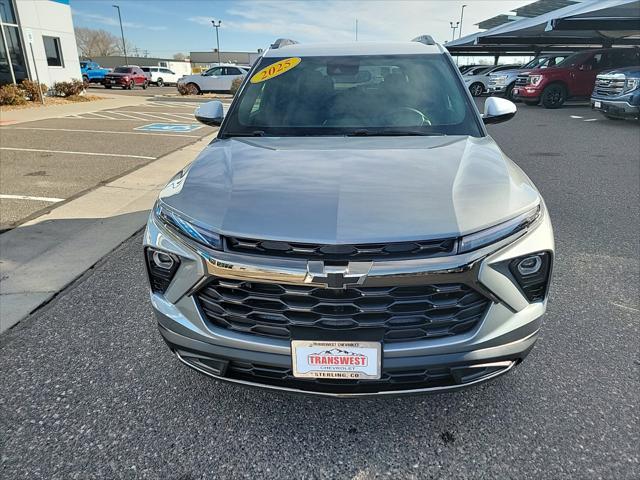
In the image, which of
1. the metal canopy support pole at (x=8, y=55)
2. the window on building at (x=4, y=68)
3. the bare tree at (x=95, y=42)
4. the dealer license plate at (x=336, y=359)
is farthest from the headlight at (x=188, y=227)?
the bare tree at (x=95, y=42)

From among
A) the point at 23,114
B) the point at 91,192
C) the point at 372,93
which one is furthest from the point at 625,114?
the point at 23,114

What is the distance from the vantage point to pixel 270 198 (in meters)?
1.92

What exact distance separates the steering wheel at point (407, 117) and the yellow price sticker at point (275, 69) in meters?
0.90

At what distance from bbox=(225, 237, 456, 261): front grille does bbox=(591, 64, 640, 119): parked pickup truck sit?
1226 centimetres

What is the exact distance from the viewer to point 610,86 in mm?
11727

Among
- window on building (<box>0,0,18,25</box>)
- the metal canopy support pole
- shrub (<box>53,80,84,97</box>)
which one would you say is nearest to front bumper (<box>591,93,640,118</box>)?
shrub (<box>53,80,84,97</box>)

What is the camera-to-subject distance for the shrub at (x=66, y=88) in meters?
19.8

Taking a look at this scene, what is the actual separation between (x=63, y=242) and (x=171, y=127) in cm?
952

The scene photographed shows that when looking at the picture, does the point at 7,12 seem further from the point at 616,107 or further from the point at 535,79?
the point at 616,107

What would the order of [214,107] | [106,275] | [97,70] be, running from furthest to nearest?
1. [97,70]
2. [106,275]
3. [214,107]

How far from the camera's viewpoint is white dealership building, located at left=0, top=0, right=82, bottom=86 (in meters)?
17.8

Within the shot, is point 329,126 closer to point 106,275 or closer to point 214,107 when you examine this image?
point 214,107

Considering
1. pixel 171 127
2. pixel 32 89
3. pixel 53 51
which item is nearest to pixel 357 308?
pixel 171 127

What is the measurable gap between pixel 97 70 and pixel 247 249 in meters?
40.8
